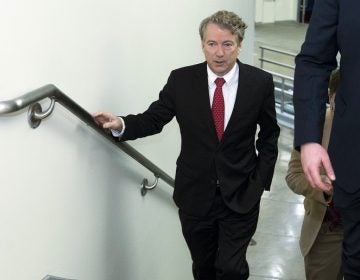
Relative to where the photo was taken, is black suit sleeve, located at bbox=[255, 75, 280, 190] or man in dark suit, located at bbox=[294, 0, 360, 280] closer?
man in dark suit, located at bbox=[294, 0, 360, 280]

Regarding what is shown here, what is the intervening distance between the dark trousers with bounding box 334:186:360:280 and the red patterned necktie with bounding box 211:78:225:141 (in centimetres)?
86

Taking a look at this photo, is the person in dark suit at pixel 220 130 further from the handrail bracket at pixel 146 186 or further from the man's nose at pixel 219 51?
the handrail bracket at pixel 146 186

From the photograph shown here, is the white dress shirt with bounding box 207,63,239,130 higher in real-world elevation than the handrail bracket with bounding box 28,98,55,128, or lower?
lower

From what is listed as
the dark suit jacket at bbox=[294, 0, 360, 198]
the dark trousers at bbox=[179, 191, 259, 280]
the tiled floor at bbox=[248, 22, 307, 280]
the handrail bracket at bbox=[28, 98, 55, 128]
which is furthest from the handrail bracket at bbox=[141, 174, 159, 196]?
the dark suit jacket at bbox=[294, 0, 360, 198]

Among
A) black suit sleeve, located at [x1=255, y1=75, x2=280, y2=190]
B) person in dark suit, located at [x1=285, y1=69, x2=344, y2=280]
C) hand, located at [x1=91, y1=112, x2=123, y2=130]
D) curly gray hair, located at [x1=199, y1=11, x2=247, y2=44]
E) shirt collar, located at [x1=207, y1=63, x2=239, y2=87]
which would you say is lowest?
person in dark suit, located at [x1=285, y1=69, x2=344, y2=280]

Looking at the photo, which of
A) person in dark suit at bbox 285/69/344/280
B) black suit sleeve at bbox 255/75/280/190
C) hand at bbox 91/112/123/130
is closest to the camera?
hand at bbox 91/112/123/130

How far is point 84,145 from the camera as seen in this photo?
7.57 ft

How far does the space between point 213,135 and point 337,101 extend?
88 cm

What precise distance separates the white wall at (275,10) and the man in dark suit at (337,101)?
16597mm

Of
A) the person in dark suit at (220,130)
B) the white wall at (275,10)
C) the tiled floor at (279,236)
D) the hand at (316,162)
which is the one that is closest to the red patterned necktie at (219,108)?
the person in dark suit at (220,130)

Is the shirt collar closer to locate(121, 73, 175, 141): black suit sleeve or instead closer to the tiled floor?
locate(121, 73, 175, 141): black suit sleeve

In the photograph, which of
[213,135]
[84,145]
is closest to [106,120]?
[84,145]

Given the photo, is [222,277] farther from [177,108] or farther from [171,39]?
[171,39]

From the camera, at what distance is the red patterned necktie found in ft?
8.04
